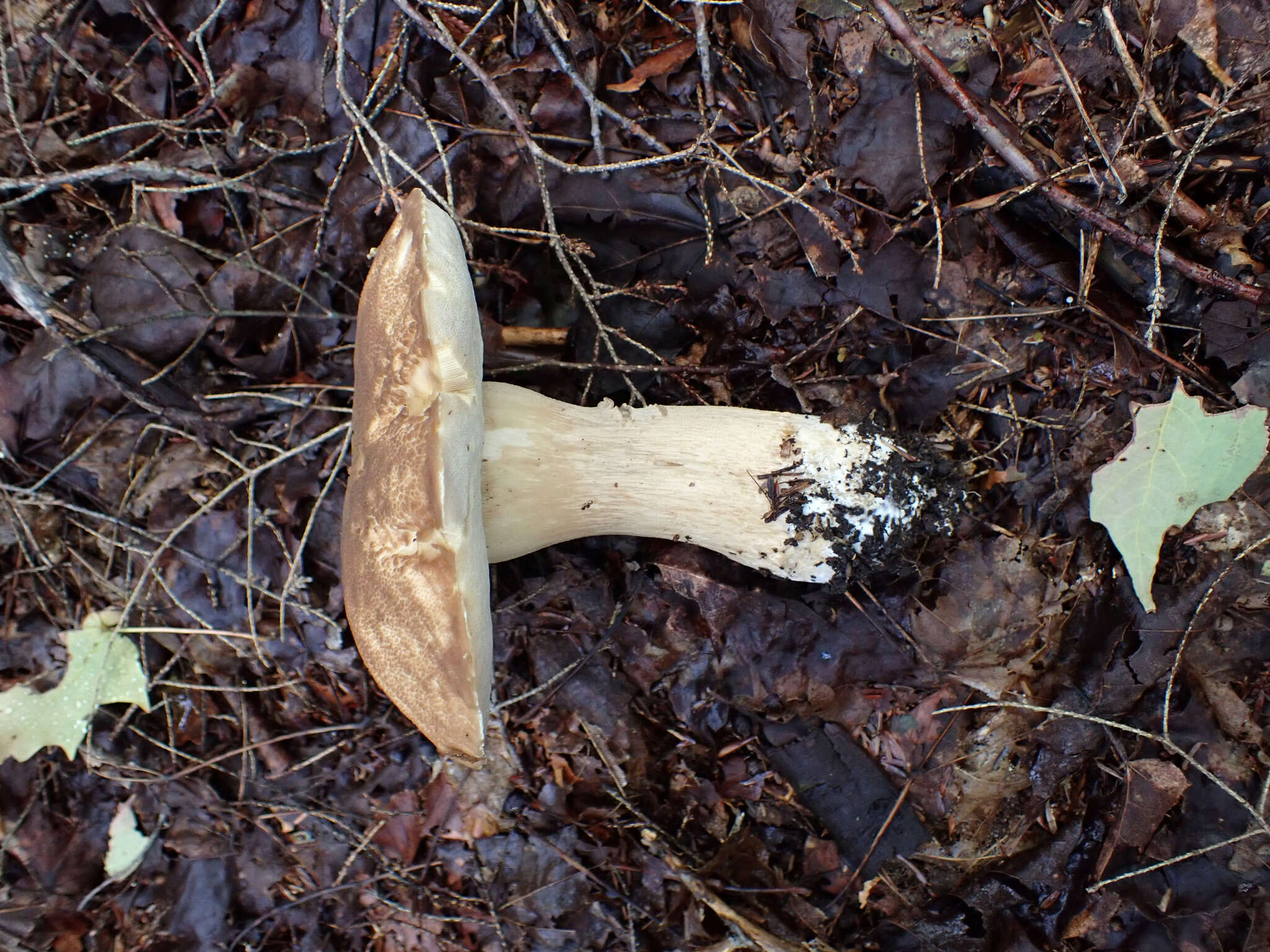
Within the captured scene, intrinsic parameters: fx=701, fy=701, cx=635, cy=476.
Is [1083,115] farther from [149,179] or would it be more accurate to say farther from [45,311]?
[45,311]

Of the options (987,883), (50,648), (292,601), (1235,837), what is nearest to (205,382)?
(292,601)

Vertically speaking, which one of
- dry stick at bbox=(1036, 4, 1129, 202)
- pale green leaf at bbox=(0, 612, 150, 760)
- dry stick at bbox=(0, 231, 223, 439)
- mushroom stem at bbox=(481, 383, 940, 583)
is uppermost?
dry stick at bbox=(1036, 4, 1129, 202)

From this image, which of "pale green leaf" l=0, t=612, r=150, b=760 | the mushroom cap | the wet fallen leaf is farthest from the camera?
"pale green leaf" l=0, t=612, r=150, b=760

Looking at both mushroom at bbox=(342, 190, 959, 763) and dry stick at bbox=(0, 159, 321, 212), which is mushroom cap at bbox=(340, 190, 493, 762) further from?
dry stick at bbox=(0, 159, 321, 212)

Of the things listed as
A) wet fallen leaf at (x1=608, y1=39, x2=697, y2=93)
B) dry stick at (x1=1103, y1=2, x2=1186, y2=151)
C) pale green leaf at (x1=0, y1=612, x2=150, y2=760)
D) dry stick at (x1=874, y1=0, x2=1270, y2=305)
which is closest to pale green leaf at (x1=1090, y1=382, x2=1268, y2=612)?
dry stick at (x1=874, y1=0, x2=1270, y2=305)

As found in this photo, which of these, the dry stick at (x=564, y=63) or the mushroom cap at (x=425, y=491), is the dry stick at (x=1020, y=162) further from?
the mushroom cap at (x=425, y=491)

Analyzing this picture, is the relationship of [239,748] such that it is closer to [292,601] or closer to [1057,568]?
[292,601]

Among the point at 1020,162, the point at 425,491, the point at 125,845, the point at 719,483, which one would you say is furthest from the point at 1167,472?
the point at 125,845
